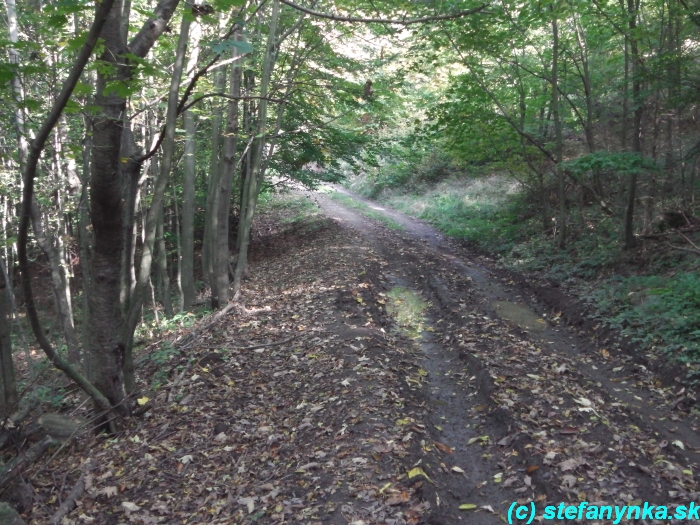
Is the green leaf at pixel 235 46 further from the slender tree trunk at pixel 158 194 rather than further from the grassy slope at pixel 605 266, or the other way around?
the grassy slope at pixel 605 266

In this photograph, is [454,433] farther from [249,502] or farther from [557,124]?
[557,124]

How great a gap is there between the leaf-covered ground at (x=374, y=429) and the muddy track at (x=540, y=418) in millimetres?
24

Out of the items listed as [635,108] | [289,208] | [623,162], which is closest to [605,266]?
[623,162]

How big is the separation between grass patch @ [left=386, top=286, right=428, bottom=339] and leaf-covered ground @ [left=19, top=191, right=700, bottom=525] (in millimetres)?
112

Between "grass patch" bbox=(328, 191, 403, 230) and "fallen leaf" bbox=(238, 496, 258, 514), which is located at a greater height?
"grass patch" bbox=(328, 191, 403, 230)

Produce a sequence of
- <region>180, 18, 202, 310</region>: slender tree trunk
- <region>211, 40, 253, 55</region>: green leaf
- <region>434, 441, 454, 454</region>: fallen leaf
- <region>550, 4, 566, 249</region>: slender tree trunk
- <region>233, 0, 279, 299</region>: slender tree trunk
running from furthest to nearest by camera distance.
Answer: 1. <region>550, 4, 566, 249</region>: slender tree trunk
2. <region>180, 18, 202, 310</region>: slender tree trunk
3. <region>233, 0, 279, 299</region>: slender tree trunk
4. <region>434, 441, 454, 454</region>: fallen leaf
5. <region>211, 40, 253, 55</region>: green leaf

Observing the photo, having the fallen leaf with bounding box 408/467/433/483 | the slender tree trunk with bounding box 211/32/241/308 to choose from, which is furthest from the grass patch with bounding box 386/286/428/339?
the fallen leaf with bounding box 408/467/433/483

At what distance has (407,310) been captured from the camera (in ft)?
35.5

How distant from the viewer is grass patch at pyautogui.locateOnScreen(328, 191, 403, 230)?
2218cm

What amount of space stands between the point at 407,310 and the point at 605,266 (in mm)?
4866

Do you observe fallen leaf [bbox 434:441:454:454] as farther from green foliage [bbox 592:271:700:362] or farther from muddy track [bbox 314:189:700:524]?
green foliage [bbox 592:271:700:362]

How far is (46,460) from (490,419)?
522 centimetres

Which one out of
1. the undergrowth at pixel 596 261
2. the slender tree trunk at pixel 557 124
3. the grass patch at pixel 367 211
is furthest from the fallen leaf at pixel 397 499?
the grass patch at pixel 367 211

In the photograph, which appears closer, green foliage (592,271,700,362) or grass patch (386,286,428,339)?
green foliage (592,271,700,362)
